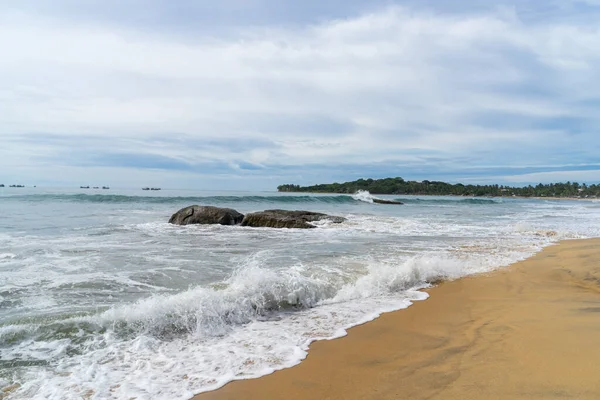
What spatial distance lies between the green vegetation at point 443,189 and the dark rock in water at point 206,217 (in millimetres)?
79131

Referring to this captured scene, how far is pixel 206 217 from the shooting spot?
57.4 ft

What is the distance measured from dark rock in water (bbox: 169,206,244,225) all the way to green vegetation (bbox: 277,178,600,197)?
260 feet

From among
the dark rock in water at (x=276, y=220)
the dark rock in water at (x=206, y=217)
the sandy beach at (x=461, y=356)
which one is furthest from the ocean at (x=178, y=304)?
the dark rock in water at (x=206, y=217)

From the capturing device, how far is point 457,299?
19.9 feet

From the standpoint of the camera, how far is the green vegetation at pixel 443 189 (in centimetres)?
10200

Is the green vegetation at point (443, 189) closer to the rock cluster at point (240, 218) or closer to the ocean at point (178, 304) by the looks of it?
the rock cluster at point (240, 218)

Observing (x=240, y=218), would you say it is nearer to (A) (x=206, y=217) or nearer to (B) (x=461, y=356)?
(A) (x=206, y=217)

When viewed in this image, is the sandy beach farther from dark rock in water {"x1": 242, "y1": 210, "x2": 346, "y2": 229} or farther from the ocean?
dark rock in water {"x1": 242, "y1": 210, "x2": 346, "y2": 229}

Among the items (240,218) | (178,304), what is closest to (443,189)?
(240,218)

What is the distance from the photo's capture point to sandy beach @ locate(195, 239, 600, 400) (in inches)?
122

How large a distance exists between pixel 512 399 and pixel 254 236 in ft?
36.9

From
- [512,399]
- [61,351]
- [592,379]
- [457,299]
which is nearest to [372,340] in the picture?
[512,399]

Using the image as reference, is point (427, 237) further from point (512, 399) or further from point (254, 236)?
point (512, 399)

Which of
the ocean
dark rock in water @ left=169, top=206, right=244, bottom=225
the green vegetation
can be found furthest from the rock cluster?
the green vegetation
